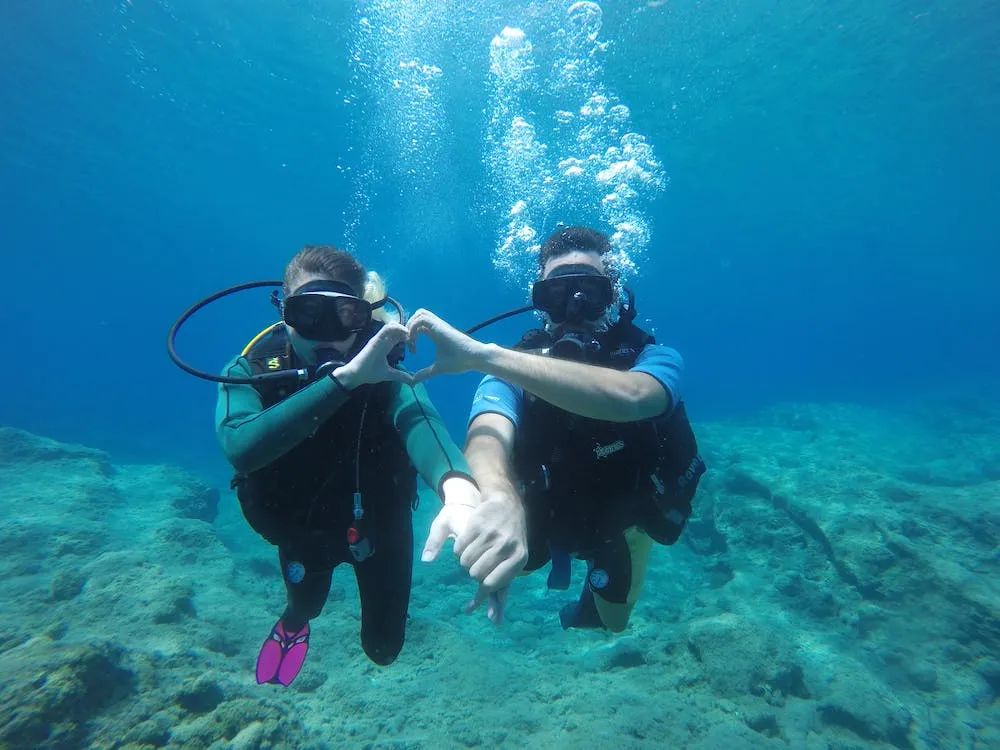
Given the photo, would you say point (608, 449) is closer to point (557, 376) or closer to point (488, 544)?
point (557, 376)

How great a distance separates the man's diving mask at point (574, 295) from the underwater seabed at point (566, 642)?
4232mm

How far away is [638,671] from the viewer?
6.12m

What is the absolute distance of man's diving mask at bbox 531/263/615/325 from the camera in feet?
10.9

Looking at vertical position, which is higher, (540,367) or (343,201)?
(343,201)

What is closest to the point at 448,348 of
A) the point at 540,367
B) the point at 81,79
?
the point at 540,367

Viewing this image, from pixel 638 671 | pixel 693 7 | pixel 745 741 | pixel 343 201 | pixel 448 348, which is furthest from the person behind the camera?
pixel 343 201

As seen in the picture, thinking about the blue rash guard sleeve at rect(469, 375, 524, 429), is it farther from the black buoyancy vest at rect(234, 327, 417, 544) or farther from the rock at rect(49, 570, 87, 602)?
the rock at rect(49, 570, 87, 602)

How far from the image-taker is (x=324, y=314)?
9.41ft

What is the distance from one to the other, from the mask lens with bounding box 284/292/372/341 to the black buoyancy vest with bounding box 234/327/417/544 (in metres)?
0.35

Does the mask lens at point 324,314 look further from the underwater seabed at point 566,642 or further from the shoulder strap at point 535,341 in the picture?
the underwater seabed at point 566,642

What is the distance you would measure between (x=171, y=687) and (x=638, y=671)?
5229mm

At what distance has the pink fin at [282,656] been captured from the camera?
4.05 metres

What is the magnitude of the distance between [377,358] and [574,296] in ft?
5.37

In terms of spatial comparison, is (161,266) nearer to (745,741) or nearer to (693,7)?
(693,7)
